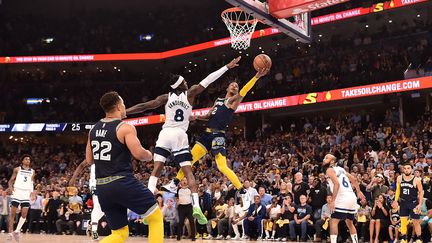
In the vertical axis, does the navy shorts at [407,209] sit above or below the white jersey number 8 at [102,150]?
below

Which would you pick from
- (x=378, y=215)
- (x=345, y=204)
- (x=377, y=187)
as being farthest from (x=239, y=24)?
(x=378, y=215)

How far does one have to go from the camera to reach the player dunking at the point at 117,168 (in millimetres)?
5551

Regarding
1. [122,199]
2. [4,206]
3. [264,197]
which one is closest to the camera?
[122,199]

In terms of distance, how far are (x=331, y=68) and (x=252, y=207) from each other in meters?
12.9

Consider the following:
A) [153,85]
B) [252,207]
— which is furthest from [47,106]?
[252,207]

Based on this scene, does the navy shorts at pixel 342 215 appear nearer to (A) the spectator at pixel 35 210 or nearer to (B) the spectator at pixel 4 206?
(A) the spectator at pixel 35 210

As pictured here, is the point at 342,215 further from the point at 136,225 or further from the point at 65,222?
the point at 65,222

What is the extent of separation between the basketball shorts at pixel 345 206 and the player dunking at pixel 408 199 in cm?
269

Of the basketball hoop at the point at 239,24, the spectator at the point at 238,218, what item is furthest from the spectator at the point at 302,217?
the basketball hoop at the point at 239,24

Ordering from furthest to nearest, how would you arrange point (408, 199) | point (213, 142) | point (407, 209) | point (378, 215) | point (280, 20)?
point (378, 215), point (407, 209), point (408, 199), point (280, 20), point (213, 142)

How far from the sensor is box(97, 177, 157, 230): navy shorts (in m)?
5.55

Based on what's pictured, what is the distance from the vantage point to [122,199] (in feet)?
18.3

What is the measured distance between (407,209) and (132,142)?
348 inches

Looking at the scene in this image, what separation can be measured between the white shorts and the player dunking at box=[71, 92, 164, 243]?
5.17 m
